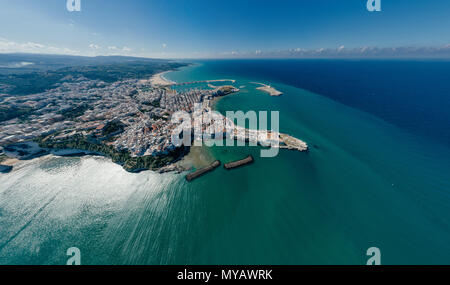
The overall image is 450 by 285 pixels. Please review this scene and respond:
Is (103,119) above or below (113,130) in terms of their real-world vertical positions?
above

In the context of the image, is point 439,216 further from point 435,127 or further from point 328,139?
point 435,127

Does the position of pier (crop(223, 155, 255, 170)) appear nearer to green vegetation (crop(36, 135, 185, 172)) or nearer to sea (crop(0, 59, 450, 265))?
sea (crop(0, 59, 450, 265))

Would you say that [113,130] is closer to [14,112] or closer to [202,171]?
[202,171]

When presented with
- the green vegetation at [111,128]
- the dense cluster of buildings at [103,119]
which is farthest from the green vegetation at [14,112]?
the green vegetation at [111,128]

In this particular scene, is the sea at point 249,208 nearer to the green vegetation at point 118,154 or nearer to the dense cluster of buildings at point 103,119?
the green vegetation at point 118,154

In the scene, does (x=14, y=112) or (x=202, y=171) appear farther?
(x=14, y=112)

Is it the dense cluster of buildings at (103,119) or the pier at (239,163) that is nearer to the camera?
the pier at (239,163)

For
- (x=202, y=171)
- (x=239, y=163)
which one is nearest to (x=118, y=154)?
(x=202, y=171)
